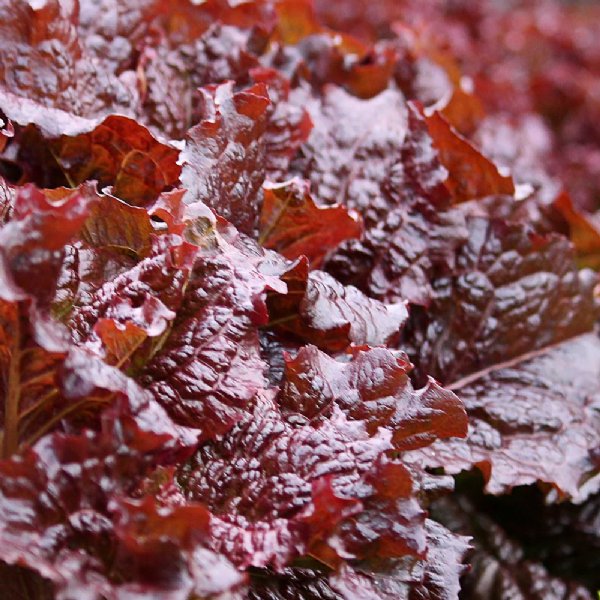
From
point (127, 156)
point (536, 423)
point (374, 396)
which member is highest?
point (127, 156)

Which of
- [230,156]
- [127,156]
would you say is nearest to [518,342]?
[230,156]

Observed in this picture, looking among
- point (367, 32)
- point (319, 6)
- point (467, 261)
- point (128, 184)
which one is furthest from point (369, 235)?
point (319, 6)

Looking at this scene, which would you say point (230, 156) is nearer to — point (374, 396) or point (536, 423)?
point (374, 396)

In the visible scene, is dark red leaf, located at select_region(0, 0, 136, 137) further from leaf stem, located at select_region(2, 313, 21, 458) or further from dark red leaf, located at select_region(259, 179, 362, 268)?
leaf stem, located at select_region(2, 313, 21, 458)

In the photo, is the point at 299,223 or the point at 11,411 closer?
the point at 11,411


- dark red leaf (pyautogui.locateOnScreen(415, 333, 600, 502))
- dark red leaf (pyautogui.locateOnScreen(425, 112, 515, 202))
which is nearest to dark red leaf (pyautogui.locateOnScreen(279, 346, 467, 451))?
dark red leaf (pyautogui.locateOnScreen(415, 333, 600, 502))

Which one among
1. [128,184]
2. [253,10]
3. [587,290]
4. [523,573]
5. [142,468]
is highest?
[253,10]

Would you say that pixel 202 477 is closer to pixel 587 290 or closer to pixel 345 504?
pixel 345 504

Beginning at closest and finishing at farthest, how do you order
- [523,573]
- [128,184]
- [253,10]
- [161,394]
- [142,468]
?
[142,468] < [161,394] < [128,184] < [523,573] < [253,10]
